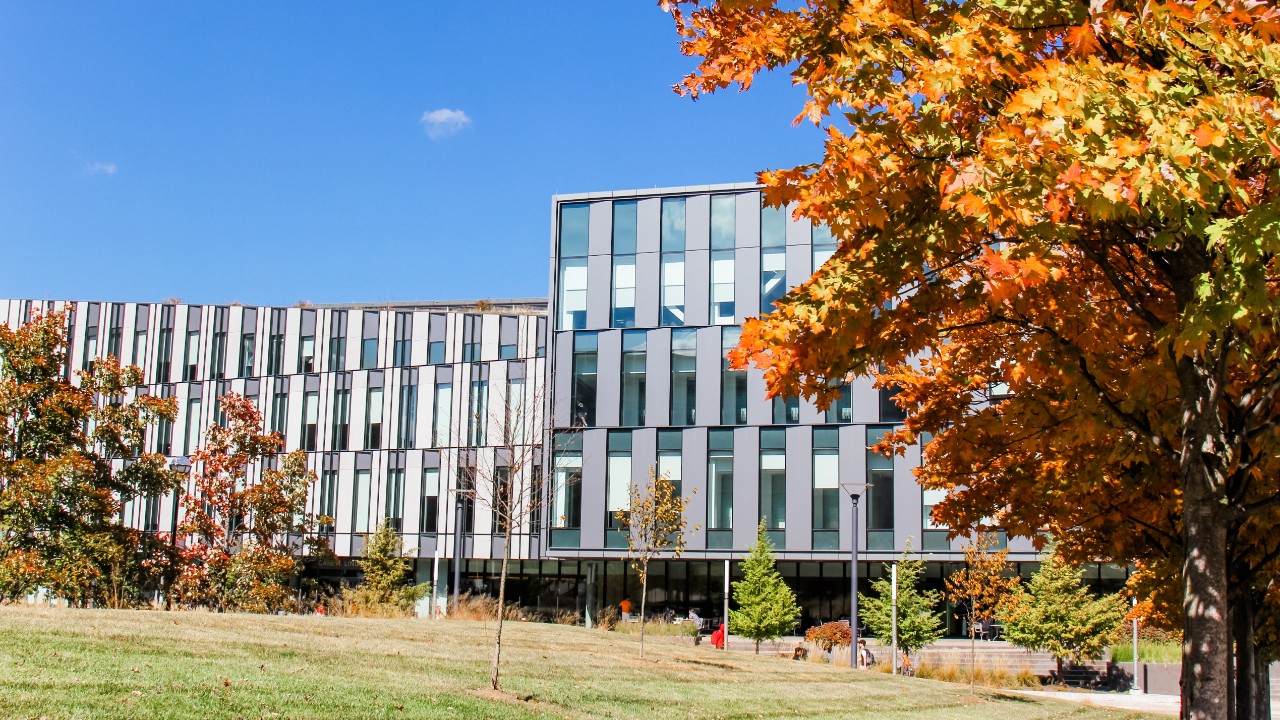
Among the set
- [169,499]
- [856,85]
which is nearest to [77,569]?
[856,85]

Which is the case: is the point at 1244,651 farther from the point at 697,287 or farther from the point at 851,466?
the point at 697,287

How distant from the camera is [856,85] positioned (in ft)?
23.2

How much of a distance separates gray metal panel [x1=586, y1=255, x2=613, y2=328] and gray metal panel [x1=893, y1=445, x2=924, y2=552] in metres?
11.5

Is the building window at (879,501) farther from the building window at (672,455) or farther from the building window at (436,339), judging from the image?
the building window at (436,339)

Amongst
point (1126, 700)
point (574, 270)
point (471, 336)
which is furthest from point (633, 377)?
point (1126, 700)

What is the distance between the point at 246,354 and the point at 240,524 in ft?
100.0

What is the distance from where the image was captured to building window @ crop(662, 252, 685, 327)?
135ft

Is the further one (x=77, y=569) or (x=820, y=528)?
(x=820, y=528)

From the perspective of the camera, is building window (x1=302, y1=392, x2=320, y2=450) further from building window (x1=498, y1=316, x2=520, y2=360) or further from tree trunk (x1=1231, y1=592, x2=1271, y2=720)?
tree trunk (x1=1231, y1=592, x2=1271, y2=720)

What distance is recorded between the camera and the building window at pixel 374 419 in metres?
50.8

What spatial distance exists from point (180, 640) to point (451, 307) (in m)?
71.4

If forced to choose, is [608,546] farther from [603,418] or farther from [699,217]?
[699,217]

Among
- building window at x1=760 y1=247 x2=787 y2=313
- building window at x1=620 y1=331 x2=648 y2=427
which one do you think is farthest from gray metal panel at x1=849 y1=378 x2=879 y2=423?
building window at x1=620 y1=331 x2=648 y2=427

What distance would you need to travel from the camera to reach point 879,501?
1523 inches
